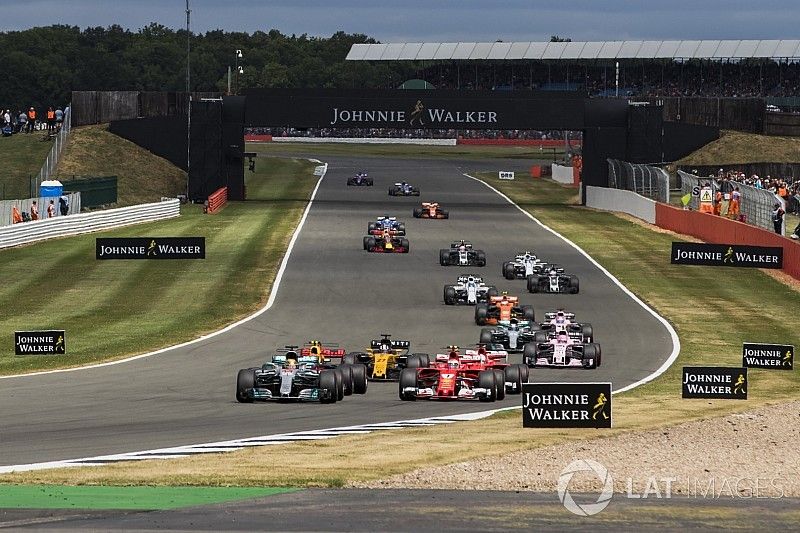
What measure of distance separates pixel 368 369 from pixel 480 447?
8490mm

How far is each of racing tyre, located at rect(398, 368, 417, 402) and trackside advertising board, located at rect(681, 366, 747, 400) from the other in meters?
4.56

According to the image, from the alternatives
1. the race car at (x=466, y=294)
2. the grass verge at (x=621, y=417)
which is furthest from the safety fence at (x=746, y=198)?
the race car at (x=466, y=294)

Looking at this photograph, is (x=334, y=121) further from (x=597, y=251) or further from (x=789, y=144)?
(x=789, y=144)

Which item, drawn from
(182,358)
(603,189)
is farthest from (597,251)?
(182,358)

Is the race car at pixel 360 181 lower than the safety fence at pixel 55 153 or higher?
lower

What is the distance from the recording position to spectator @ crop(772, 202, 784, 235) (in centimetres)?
4803

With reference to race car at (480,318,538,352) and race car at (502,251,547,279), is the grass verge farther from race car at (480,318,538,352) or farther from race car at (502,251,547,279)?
race car at (480,318,538,352)

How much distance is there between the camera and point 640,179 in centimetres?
7081

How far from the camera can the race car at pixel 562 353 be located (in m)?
29.6

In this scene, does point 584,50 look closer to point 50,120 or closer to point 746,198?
point 50,120

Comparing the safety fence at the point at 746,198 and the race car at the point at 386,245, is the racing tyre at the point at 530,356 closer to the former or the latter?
the safety fence at the point at 746,198

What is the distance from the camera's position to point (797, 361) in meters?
32.1

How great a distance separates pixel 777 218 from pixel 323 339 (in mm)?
20564

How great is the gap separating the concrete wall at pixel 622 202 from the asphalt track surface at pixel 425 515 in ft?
166
